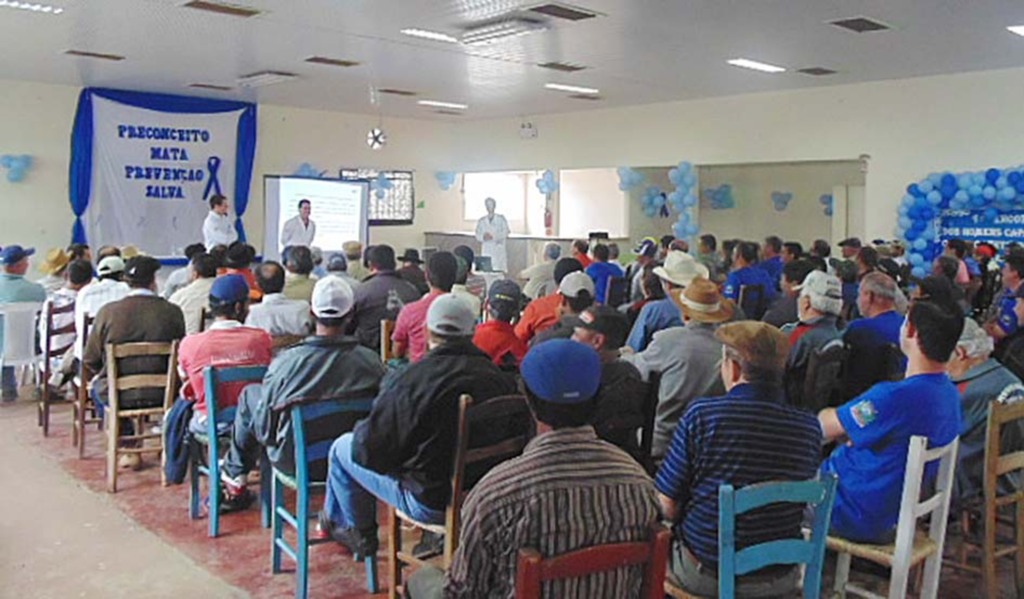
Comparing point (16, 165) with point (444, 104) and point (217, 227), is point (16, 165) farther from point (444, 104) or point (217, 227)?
point (444, 104)

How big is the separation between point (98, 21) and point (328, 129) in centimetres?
614

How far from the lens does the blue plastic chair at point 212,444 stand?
12.7ft

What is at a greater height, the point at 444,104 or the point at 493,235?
the point at 444,104

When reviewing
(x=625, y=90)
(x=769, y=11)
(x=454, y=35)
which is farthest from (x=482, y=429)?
(x=625, y=90)

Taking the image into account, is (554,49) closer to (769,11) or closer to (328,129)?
(769,11)

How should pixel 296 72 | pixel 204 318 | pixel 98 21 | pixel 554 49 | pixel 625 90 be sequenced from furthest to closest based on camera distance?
pixel 625 90 → pixel 296 72 → pixel 554 49 → pixel 98 21 → pixel 204 318

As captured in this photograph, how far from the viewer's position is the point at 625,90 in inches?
404

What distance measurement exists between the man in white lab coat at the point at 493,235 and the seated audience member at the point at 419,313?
298 inches

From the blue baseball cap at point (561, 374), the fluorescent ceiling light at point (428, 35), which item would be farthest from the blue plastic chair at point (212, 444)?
the fluorescent ceiling light at point (428, 35)

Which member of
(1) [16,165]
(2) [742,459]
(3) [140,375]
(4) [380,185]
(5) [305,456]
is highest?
(4) [380,185]

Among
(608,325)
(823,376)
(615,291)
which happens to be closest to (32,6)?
(615,291)

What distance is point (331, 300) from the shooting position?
3475 millimetres

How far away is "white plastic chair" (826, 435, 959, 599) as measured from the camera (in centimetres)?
266

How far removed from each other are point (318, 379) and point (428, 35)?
453 cm
